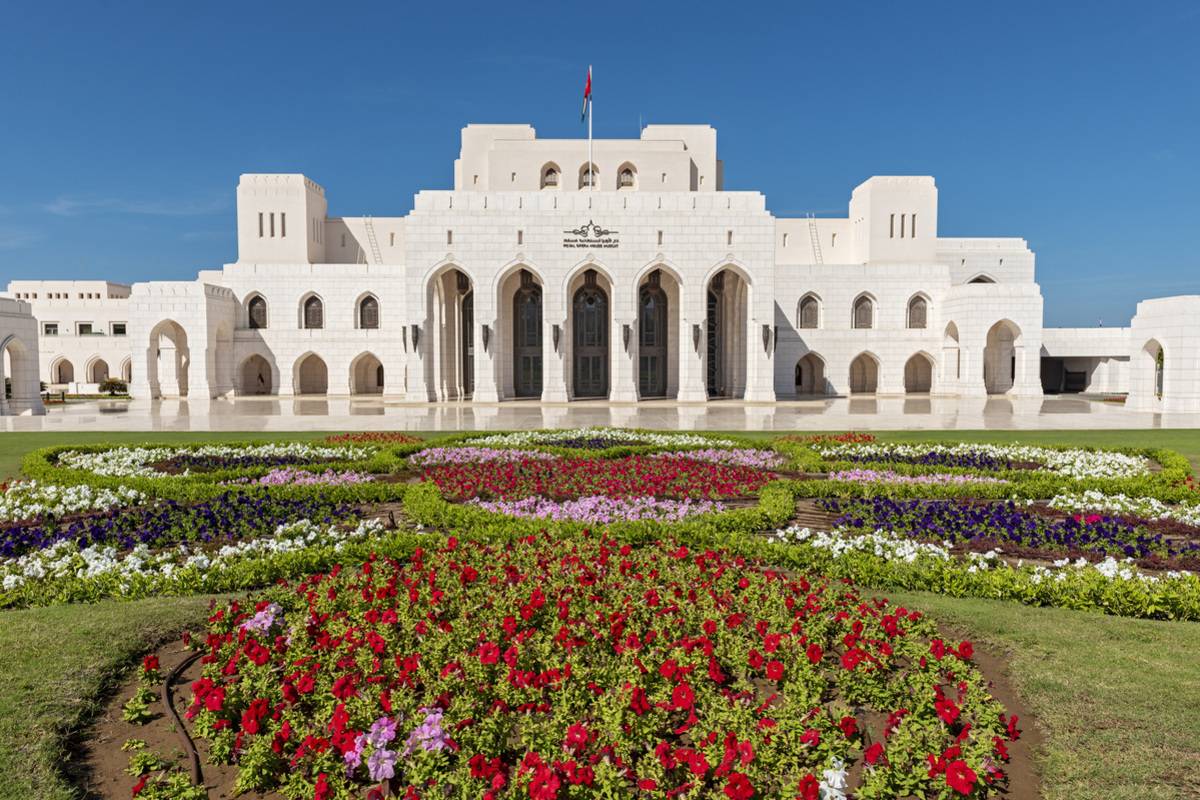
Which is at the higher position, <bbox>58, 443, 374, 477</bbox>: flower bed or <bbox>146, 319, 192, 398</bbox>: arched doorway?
<bbox>146, 319, 192, 398</bbox>: arched doorway

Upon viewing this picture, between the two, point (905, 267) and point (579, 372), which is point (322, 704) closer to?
point (579, 372)

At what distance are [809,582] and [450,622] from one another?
285cm

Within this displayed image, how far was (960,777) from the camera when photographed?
9.80 feet

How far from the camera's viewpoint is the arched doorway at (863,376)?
42438mm

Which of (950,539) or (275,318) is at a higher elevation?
(275,318)

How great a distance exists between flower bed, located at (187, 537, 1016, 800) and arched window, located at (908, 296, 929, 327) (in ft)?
126

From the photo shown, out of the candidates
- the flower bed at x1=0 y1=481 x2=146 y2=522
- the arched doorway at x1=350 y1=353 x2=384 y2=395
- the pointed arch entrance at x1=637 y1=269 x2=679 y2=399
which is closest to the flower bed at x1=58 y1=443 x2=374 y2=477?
the flower bed at x1=0 y1=481 x2=146 y2=522

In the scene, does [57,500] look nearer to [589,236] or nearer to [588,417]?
[588,417]

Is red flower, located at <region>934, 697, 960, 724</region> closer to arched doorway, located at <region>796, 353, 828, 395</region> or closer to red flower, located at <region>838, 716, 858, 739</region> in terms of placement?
red flower, located at <region>838, 716, 858, 739</region>

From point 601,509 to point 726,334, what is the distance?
96.7ft

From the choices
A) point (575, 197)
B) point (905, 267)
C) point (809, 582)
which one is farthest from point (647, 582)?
point (905, 267)

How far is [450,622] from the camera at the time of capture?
4.86m

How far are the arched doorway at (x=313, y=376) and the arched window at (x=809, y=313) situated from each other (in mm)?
27352

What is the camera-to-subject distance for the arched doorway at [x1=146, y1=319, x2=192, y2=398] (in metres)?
36.2
